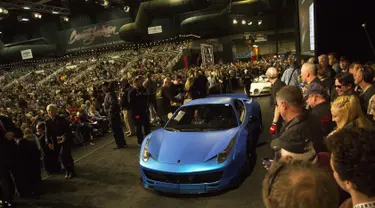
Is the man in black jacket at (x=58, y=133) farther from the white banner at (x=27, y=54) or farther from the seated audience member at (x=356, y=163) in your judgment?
the white banner at (x=27, y=54)

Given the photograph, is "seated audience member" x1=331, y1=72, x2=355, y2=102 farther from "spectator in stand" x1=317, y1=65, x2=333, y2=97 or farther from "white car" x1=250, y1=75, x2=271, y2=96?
"white car" x1=250, y1=75, x2=271, y2=96

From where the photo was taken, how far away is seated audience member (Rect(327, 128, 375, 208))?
120cm

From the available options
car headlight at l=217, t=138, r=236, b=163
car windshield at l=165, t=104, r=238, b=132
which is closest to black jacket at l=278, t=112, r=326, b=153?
car headlight at l=217, t=138, r=236, b=163

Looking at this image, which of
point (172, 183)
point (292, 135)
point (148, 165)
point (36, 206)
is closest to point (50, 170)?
point (36, 206)

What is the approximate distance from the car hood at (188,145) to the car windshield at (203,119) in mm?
223

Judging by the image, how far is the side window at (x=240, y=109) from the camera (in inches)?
205

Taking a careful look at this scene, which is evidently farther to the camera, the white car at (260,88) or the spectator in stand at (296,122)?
the white car at (260,88)

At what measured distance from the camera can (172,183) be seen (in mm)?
4062

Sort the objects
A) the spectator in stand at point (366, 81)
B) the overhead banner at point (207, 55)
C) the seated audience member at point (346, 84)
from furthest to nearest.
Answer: the overhead banner at point (207, 55), the spectator in stand at point (366, 81), the seated audience member at point (346, 84)

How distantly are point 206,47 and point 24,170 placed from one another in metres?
17.0

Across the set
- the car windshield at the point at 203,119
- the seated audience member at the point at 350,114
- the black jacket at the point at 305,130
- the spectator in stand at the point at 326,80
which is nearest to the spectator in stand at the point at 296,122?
the black jacket at the point at 305,130

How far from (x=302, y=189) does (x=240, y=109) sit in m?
4.58

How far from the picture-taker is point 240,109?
561 centimetres

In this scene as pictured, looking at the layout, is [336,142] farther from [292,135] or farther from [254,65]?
[254,65]
